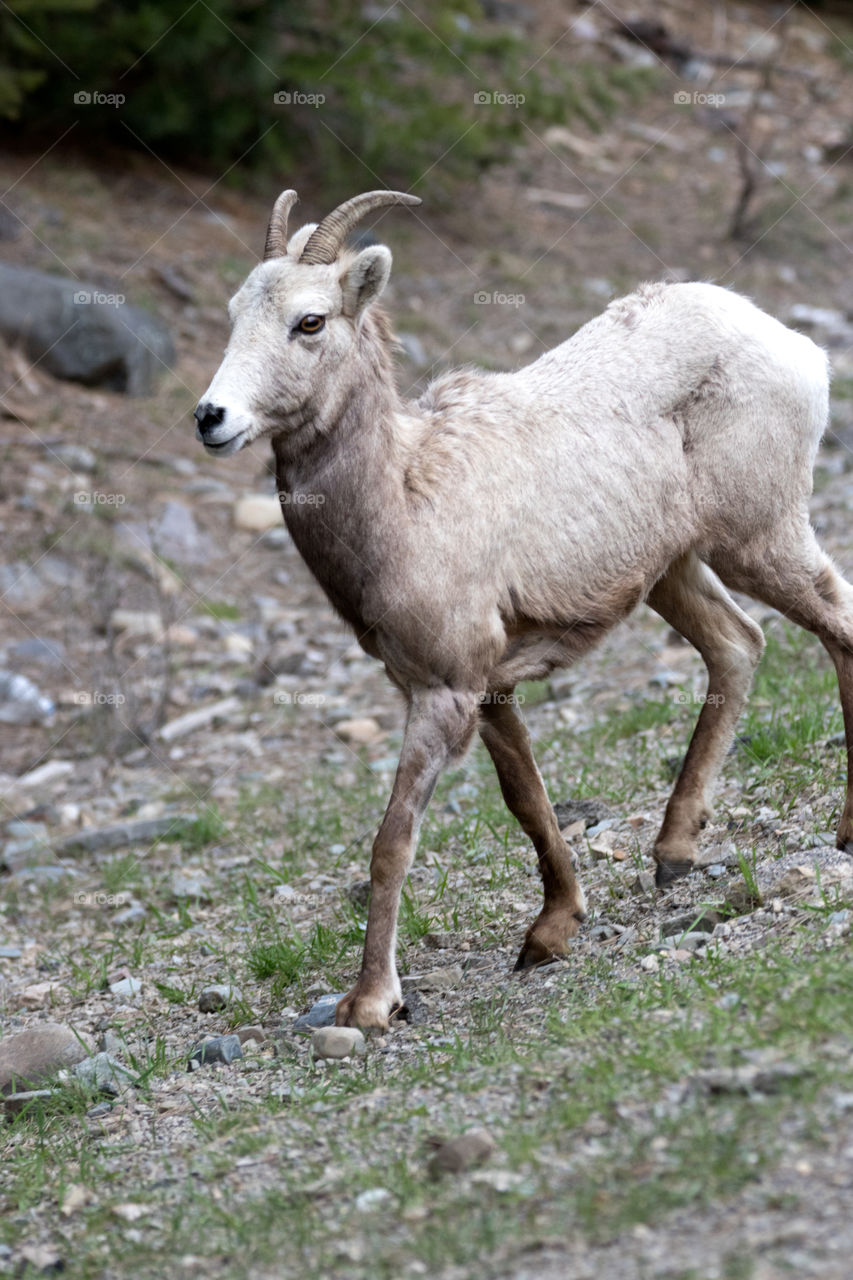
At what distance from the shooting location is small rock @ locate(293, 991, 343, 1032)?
4.76 m

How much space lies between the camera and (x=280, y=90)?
1363cm

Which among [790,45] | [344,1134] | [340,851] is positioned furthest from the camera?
[790,45]

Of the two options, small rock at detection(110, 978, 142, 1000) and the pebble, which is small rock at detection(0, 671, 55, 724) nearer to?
small rock at detection(110, 978, 142, 1000)

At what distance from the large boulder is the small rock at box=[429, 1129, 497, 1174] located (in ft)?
28.2

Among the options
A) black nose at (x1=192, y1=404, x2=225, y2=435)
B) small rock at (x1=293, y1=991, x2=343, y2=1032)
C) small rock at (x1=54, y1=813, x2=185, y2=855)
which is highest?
black nose at (x1=192, y1=404, x2=225, y2=435)

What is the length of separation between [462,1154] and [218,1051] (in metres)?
1.48

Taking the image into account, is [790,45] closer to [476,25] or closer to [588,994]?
[476,25]

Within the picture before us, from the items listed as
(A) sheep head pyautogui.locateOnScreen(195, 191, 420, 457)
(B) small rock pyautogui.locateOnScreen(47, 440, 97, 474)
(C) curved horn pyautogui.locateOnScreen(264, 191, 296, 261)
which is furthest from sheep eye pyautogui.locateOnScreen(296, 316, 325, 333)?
(B) small rock pyautogui.locateOnScreen(47, 440, 97, 474)

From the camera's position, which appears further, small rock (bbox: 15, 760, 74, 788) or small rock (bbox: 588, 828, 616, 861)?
small rock (bbox: 15, 760, 74, 788)

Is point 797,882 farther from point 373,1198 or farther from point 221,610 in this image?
point 221,610

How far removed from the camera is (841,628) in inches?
205

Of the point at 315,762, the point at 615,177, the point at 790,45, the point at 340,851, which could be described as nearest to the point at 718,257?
the point at 615,177

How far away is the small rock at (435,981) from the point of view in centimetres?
491

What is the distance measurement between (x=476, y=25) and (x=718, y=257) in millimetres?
A: 4166
